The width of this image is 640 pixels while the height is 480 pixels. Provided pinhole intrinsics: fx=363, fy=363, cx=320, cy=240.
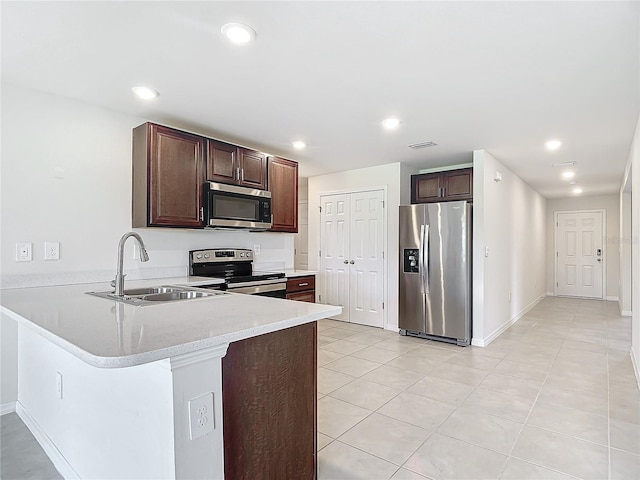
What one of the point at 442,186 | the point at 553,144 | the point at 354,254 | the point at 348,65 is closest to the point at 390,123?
the point at 348,65

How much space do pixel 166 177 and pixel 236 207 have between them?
2.33 feet

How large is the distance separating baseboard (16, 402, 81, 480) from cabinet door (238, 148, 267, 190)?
7.69 feet

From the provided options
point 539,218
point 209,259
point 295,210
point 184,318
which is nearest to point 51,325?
point 184,318

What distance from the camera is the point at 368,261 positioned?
5.15 m

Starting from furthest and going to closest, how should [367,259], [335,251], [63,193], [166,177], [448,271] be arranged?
[335,251] < [367,259] < [448,271] < [166,177] < [63,193]

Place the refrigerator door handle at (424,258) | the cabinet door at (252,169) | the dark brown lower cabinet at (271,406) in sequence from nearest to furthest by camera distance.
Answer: the dark brown lower cabinet at (271,406), the cabinet door at (252,169), the refrigerator door handle at (424,258)

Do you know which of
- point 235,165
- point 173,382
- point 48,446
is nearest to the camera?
point 173,382

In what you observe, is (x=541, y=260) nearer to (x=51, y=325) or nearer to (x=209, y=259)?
(x=209, y=259)

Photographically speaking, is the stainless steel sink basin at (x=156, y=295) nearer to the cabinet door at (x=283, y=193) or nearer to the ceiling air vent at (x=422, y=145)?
the cabinet door at (x=283, y=193)

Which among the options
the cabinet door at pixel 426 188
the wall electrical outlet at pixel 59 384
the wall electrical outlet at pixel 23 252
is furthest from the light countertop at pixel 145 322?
the cabinet door at pixel 426 188

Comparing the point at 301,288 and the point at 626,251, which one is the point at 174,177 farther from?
the point at 626,251

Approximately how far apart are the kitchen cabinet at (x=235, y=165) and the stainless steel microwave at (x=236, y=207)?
85mm

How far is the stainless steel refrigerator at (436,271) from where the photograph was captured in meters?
4.20

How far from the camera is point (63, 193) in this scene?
2.66 meters
